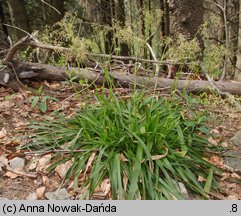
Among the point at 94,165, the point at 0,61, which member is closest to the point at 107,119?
the point at 94,165

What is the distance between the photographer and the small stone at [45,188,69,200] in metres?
2.33

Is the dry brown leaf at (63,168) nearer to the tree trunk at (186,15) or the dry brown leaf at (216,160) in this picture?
the dry brown leaf at (216,160)

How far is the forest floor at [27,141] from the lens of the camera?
241 centimetres

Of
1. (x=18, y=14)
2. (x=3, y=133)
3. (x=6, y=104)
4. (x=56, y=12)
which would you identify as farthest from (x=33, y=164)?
(x=18, y=14)

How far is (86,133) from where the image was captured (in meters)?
2.65

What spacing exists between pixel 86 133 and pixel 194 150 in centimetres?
97

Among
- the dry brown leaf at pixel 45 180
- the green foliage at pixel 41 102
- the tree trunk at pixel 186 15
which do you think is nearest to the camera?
the dry brown leaf at pixel 45 180

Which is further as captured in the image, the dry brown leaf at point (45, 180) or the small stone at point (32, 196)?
the dry brown leaf at point (45, 180)

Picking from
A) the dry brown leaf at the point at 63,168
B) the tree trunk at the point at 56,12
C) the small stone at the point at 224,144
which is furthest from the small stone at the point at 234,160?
the tree trunk at the point at 56,12

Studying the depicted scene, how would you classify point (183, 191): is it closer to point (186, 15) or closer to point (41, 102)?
point (41, 102)

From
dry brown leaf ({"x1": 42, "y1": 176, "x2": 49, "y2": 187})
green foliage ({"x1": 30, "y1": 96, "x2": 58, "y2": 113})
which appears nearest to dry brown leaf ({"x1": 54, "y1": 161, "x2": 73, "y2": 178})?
dry brown leaf ({"x1": 42, "y1": 176, "x2": 49, "y2": 187})

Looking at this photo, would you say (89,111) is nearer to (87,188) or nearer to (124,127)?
(124,127)

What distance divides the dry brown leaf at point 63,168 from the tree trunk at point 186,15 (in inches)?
102

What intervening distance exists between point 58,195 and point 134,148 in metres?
0.72
